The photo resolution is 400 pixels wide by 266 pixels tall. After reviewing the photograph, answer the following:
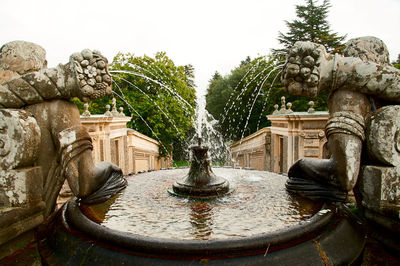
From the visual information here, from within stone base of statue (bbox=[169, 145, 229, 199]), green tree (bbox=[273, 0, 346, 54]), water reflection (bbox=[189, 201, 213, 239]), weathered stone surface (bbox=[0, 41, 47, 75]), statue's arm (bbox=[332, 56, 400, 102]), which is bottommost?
water reflection (bbox=[189, 201, 213, 239])

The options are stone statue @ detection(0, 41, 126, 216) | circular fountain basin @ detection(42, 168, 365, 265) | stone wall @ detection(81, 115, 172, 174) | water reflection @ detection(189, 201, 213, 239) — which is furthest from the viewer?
stone wall @ detection(81, 115, 172, 174)

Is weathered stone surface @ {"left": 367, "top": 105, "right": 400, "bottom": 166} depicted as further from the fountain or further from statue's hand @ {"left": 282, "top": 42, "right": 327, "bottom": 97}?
statue's hand @ {"left": 282, "top": 42, "right": 327, "bottom": 97}

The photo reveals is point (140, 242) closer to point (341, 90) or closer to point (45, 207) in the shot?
point (45, 207)

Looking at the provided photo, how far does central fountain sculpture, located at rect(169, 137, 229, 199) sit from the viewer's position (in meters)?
3.11

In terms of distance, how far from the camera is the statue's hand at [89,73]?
2.48m

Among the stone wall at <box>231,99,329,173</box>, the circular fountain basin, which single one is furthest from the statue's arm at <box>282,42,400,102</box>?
the stone wall at <box>231,99,329,173</box>

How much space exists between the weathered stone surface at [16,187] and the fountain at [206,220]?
1.09 feet

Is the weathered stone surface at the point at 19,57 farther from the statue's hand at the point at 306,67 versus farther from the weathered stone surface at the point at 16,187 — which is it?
the statue's hand at the point at 306,67

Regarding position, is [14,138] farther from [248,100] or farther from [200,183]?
[248,100]

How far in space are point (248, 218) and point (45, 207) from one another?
192 cm

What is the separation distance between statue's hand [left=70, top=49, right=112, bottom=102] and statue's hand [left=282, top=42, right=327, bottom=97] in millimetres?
1776

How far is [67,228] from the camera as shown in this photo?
218cm

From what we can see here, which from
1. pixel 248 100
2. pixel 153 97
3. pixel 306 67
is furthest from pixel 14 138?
pixel 248 100

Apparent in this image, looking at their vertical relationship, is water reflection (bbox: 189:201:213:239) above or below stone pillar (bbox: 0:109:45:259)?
below
